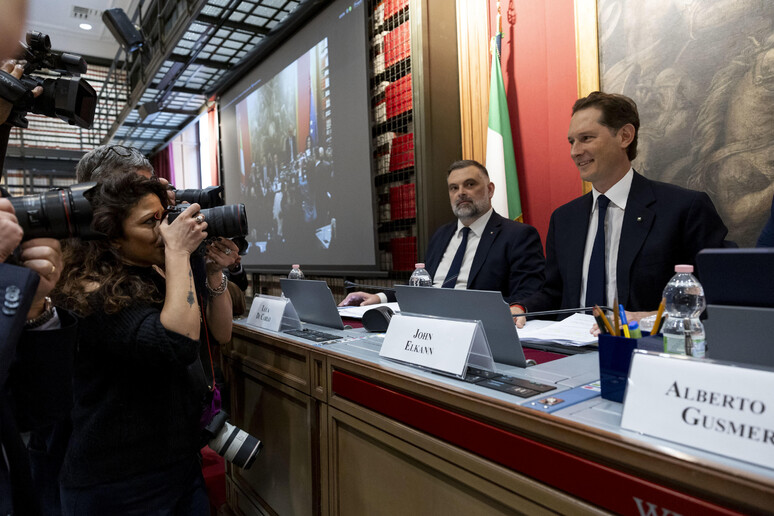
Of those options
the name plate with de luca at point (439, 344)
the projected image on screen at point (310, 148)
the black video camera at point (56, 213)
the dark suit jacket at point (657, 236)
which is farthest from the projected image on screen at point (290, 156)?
the black video camera at point (56, 213)

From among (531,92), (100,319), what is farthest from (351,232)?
(100,319)

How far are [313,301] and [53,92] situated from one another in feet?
2.90

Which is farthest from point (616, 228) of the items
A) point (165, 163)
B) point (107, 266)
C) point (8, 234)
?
point (165, 163)

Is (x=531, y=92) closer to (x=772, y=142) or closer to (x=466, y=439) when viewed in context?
(x=772, y=142)

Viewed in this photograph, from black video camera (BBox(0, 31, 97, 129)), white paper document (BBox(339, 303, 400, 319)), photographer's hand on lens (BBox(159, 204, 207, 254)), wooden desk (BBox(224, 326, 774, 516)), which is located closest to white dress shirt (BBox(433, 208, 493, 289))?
white paper document (BBox(339, 303, 400, 319))

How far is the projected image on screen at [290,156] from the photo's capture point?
3.62 metres

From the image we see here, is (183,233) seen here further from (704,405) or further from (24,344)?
(704,405)

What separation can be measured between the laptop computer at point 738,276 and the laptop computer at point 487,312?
330mm

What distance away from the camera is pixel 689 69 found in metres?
1.96

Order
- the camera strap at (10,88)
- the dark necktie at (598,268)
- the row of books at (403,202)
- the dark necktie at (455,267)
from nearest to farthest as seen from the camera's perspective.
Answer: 1. the camera strap at (10,88)
2. the dark necktie at (598,268)
3. the dark necktie at (455,267)
4. the row of books at (403,202)

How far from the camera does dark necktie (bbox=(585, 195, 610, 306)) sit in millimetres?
1562

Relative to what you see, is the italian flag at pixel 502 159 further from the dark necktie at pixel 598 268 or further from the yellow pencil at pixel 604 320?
the yellow pencil at pixel 604 320

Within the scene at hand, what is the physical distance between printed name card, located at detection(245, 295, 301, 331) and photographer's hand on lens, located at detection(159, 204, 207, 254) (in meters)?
0.48

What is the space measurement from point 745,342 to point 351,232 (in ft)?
9.41
